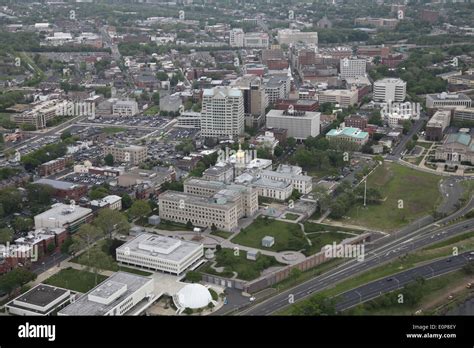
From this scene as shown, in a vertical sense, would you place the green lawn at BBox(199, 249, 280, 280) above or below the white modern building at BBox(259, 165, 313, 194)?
below

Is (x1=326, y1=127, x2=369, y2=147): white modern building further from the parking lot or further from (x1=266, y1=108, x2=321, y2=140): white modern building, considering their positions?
the parking lot

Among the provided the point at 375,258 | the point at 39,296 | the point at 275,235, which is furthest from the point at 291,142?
the point at 39,296

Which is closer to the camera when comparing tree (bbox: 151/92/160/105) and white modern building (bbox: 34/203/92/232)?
white modern building (bbox: 34/203/92/232)

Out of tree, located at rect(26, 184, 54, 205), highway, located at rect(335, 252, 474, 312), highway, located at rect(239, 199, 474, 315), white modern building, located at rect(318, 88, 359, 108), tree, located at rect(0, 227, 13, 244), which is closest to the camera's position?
highway, located at rect(335, 252, 474, 312)

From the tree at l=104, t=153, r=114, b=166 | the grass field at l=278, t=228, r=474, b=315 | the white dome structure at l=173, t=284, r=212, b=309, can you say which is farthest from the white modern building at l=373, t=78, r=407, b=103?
the white dome structure at l=173, t=284, r=212, b=309

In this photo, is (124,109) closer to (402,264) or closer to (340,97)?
(340,97)

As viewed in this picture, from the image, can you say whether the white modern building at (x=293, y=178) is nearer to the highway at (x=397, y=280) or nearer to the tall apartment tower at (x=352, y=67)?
the highway at (x=397, y=280)

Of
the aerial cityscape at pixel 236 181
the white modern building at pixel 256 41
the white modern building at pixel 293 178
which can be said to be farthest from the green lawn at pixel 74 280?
the white modern building at pixel 256 41
